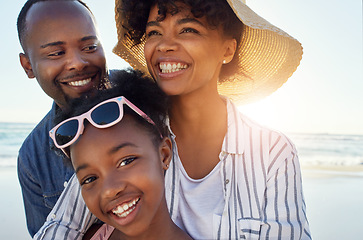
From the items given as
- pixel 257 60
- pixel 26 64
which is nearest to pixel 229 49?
pixel 257 60

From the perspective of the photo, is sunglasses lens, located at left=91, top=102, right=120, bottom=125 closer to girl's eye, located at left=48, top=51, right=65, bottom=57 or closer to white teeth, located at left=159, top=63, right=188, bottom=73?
white teeth, located at left=159, top=63, right=188, bottom=73

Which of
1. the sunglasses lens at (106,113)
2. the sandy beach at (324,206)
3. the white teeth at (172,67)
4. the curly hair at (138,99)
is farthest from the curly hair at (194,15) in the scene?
the sandy beach at (324,206)

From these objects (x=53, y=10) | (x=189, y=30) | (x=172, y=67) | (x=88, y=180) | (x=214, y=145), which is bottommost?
(x=88, y=180)

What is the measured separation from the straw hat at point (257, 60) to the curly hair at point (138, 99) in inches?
25.7

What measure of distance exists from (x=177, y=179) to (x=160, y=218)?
315 millimetres

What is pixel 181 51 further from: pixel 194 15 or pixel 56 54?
pixel 56 54

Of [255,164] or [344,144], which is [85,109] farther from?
[344,144]

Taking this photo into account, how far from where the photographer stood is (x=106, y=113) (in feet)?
6.31

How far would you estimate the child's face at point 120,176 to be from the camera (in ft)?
5.93

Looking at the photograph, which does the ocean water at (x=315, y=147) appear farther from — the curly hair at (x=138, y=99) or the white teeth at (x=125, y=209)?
the white teeth at (x=125, y=209)

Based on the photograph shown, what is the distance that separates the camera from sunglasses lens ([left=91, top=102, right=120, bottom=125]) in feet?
6.26

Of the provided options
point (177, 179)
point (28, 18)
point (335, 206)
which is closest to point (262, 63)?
point (177, 179)

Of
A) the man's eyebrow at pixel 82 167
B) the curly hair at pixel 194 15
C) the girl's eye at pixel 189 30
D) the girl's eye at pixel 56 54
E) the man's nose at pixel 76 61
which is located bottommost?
the man's eyebrow at pixel 82 167

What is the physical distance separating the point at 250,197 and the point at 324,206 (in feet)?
13.9
